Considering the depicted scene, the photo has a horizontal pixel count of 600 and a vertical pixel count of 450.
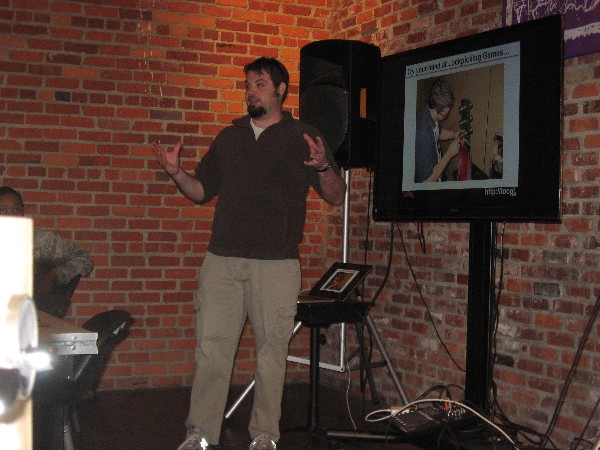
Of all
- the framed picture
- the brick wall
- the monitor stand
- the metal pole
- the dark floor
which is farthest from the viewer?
the brick wall

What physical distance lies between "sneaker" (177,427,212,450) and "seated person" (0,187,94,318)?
97 centimetres

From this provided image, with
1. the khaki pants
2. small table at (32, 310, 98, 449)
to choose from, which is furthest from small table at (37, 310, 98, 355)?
the khaki pants

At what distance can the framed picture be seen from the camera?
3.68 metres

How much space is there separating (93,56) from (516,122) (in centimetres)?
257

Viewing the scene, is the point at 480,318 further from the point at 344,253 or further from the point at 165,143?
the point at 165,143

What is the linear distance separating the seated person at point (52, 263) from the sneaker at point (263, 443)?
1196 mm

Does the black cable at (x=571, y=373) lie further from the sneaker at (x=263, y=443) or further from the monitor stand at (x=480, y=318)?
the sneaker at (x=263, y=443)

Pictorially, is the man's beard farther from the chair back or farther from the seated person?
the seated person

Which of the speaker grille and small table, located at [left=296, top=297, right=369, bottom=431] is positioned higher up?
A: the speaker grille

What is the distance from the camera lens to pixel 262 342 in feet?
10.8

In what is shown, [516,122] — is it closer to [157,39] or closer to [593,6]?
[593,6]

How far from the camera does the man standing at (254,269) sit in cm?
324

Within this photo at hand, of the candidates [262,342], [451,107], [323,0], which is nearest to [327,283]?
[262,342]

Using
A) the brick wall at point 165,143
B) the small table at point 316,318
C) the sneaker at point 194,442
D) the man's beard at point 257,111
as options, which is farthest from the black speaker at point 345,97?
the sneaker at point 194,442
